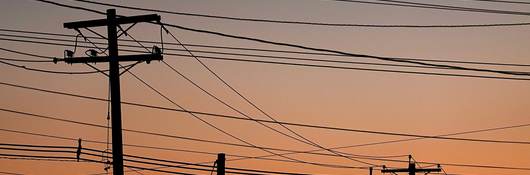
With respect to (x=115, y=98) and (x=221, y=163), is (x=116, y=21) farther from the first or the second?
(x=221, y=163)

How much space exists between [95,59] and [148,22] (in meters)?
2.18

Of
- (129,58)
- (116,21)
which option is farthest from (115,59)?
(116,21)

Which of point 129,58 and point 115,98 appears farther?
point 129,58

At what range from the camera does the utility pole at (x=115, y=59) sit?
30.8m

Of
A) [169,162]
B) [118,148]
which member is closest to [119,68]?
[118,148]

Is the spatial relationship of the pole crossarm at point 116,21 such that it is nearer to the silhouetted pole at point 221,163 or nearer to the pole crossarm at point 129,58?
the pole crossarm at point 129,58

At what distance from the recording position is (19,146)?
37.5m

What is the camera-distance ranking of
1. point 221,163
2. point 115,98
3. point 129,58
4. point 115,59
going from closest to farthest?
point 115,98, point 115,59, point 129,58, point 221,163

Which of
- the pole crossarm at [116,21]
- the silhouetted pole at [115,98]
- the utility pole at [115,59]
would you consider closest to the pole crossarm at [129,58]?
the utility pole at [115,59]

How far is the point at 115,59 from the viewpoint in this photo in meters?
31.1

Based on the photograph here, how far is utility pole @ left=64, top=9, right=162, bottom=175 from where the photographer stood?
30797mm

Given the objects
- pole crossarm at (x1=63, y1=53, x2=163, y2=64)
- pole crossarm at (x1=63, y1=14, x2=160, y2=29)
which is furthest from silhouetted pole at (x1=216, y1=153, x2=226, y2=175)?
pole crossarm at (x1=63, y1=14, x2=160, y2=29)

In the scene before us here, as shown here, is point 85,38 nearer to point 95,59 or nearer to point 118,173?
point 95,59

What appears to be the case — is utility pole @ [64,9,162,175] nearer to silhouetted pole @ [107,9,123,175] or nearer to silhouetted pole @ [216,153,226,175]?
silhouetted pole @ [107,9,123,175]
